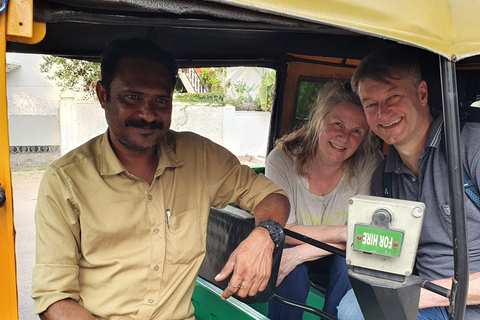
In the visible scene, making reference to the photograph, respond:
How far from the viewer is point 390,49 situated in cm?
203

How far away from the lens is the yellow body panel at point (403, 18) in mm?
1136

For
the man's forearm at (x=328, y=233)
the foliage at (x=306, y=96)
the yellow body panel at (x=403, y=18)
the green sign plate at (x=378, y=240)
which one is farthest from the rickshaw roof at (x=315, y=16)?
the foliage at (x=306, y=96)

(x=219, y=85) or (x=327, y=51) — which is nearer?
(x=327, y=51)

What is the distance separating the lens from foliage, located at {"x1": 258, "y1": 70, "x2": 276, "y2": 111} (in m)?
10.1

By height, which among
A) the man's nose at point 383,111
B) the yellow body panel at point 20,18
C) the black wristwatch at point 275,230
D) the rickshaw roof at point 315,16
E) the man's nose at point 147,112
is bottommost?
the black wristwatch at point 275,230

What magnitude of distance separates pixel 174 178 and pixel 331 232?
904 millimetres

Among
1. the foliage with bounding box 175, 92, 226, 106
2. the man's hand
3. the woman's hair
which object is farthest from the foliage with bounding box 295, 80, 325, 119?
the foliage with bounding box 175, 92, 226, 106

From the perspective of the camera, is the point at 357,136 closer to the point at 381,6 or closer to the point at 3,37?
the point at 381,6

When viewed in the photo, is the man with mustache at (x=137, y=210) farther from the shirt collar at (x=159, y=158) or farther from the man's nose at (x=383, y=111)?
the man's nose at (x=383, y=111)

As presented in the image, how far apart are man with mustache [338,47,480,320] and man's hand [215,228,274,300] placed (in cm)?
59

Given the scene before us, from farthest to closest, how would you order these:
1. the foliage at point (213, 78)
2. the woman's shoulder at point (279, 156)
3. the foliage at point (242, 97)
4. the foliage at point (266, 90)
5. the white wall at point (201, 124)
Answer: the foliage at point (242, 97) < the foliage at point (213, 78) < the white wall at point (201, 124) < the foliage at point (266, 90) < the woman's shoulder at point (279, 156)

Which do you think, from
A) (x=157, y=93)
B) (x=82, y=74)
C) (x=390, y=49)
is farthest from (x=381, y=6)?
(x=82, y=74)

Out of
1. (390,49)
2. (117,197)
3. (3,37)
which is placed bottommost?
(117,197)

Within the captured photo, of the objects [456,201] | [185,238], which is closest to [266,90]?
[185,238]
